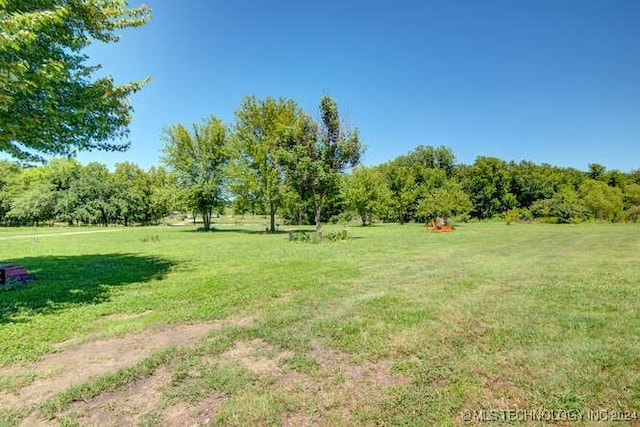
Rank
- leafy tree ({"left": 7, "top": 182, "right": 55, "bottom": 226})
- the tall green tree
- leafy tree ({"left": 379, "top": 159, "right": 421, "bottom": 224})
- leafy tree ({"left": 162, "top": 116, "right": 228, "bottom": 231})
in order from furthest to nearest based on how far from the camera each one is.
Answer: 1. leafy tree ({"left": 379, "top": 159, "right": 421, "bottom": 224})
2. leafy tree ({"left": 7, "top": 182, "right": 55, "bottom": 226})
3. leafy tree ({"left": 162, "top": 116, "right": 228, "bottom": 231})
4. the tall green tree

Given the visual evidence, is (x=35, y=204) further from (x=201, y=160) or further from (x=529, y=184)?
(x=529, y=184)

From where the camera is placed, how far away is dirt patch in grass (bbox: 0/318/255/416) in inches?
130

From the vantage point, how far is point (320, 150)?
18766 mm

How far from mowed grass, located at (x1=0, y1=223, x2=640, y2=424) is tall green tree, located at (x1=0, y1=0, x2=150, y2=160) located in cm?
391

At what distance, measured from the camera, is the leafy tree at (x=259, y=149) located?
2775cm

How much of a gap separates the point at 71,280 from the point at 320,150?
1354cm

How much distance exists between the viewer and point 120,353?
4.23 meters

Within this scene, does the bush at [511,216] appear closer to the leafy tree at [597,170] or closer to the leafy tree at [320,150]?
the leafy tree at [597,170]

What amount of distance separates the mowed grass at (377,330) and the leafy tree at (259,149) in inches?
711

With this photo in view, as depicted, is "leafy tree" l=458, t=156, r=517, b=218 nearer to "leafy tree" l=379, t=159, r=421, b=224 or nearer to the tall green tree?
"leafy tree" l=379, t=159, r=421, b=224

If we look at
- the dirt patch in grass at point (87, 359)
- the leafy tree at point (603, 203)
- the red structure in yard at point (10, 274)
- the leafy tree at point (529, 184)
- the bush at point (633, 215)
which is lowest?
the dirt patch in grass at point (87, 359)

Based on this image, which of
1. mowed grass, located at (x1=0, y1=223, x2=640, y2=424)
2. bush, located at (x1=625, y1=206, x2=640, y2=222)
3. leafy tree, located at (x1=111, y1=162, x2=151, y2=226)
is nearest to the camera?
mowed grass, located at (x1=0, y1=223, x2=640, y2=424)

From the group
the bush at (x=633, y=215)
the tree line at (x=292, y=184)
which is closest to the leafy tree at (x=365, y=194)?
the tree line at (x=292, y=184)

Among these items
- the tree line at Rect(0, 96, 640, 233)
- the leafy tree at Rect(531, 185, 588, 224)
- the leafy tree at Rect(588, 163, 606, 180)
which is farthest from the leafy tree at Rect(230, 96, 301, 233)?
the leafy tree at Rect(588, 163, 606, 180)
